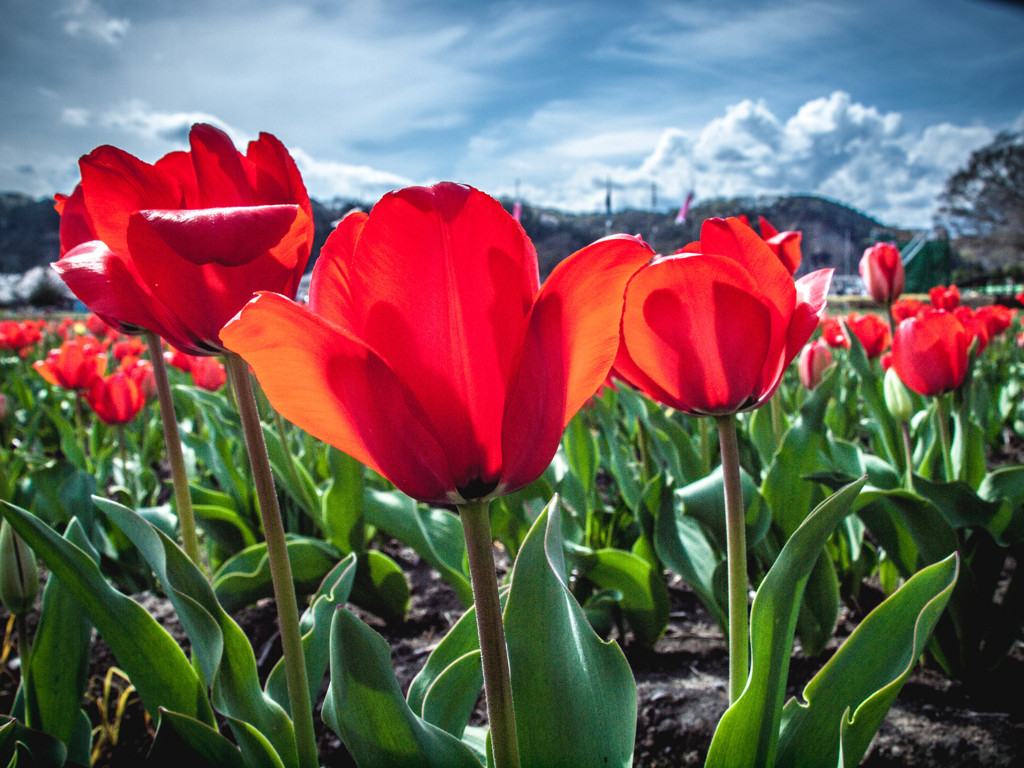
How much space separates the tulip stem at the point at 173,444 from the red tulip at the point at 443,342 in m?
0.74

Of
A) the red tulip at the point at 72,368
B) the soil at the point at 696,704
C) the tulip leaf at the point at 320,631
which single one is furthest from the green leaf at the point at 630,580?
the red tulip at the point at 72,368

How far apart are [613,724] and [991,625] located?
1.10 m

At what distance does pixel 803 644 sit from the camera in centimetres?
153

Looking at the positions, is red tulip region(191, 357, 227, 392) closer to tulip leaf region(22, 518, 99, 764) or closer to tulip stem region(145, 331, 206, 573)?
tulip stem region(145, 331, 206, 573)

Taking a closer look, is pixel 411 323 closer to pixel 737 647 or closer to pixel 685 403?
pixel 685 403

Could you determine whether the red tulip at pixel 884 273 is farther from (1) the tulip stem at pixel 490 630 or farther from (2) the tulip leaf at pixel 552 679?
(1) the tulip stem at pixel 490 630

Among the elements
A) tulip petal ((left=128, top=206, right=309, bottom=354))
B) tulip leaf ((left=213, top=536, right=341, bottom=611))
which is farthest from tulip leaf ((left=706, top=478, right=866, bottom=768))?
tulip leaf ((left=213, top=536, right=341, bottom=611))

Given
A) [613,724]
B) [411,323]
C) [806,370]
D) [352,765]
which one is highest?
[411,323]

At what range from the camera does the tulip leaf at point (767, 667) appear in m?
0.75

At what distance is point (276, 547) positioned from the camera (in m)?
0.78

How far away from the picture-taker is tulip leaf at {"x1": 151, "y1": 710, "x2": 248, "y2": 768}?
81 cm

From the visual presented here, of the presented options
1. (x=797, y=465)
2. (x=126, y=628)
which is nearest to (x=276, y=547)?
(x=126, y=628)

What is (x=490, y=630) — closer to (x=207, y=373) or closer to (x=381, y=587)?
(x=381, y=587)

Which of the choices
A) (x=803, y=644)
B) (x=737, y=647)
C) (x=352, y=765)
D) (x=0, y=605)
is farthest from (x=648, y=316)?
(x=0, y=605)
